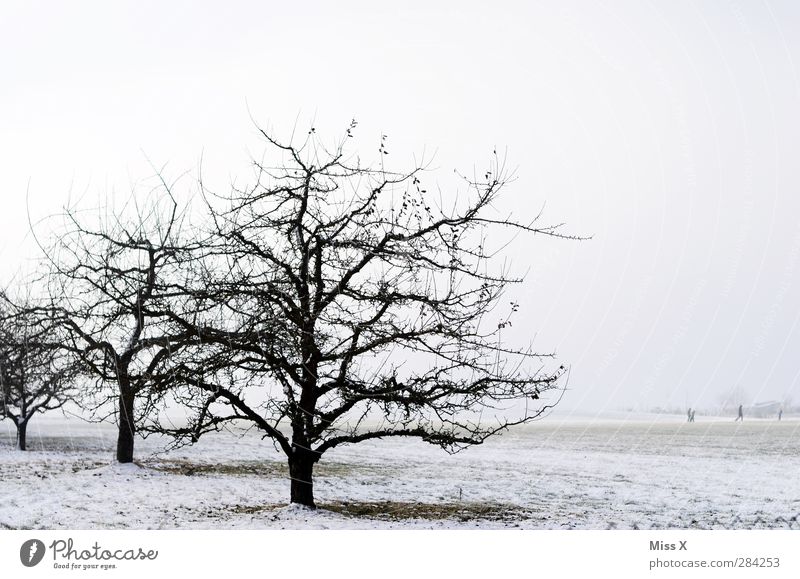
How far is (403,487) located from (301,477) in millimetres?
4520

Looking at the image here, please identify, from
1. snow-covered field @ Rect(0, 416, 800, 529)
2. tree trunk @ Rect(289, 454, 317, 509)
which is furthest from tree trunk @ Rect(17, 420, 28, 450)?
tree trunk @ Rect(289, 454, 317, 509)

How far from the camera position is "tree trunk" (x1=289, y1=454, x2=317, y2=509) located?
1003cm

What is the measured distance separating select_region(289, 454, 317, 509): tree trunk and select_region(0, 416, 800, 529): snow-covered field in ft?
0.97

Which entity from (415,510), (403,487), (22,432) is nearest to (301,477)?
(415,510)

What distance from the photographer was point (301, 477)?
10.0m

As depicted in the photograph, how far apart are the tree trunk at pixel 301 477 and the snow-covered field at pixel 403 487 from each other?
30 cm

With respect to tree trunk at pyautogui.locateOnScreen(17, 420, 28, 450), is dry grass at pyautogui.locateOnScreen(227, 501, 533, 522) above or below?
below

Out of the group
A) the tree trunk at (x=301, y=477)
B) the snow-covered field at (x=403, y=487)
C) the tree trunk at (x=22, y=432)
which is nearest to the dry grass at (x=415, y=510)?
the snow-covered field at (x=403, y=487)

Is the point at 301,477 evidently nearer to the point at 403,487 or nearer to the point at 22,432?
the point at 403,487

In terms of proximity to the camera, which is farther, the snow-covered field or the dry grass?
the dry grass

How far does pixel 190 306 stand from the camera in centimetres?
848

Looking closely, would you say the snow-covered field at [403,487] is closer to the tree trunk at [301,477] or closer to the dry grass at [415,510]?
the dry grass at [415,510]

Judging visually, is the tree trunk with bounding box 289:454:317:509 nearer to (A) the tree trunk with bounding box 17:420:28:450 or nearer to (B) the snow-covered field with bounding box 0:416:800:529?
(B) the snow-covered field with bounding box 0:416:800:529
